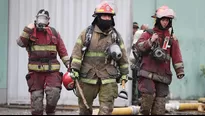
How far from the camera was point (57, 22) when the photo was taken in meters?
12.3

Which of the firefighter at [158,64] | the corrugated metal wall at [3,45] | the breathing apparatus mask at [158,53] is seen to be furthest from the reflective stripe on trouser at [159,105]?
the corrugated metal wall at [3,45]

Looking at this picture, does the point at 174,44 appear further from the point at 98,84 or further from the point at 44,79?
the point at 44,79

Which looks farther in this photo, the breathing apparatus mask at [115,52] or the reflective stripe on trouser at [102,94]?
the reflective stripe on trouser at [102,94]

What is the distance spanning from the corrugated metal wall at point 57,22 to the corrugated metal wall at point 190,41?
137 centimetres

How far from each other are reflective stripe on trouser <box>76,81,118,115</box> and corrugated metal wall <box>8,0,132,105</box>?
3196mm

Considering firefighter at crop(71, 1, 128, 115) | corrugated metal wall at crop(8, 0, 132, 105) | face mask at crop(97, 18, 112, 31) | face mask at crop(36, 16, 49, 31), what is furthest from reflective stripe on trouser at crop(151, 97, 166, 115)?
corrugated metal wall at crop(8, 0, 132, 105)

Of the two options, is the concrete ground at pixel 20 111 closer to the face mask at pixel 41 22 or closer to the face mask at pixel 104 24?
the face mask at pixel 41 22

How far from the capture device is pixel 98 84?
8859 mm

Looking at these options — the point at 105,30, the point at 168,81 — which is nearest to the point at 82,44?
the point at 105,30

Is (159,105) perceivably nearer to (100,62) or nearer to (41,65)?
(100,62)

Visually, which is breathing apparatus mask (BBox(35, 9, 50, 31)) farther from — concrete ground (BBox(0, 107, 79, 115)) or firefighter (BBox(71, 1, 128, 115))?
concrete ground (BBox(0, 107, 79, 115))

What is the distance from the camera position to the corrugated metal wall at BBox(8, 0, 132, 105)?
473 inches

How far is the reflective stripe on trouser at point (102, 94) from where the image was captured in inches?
342

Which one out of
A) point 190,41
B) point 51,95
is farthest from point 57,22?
point 190,41
